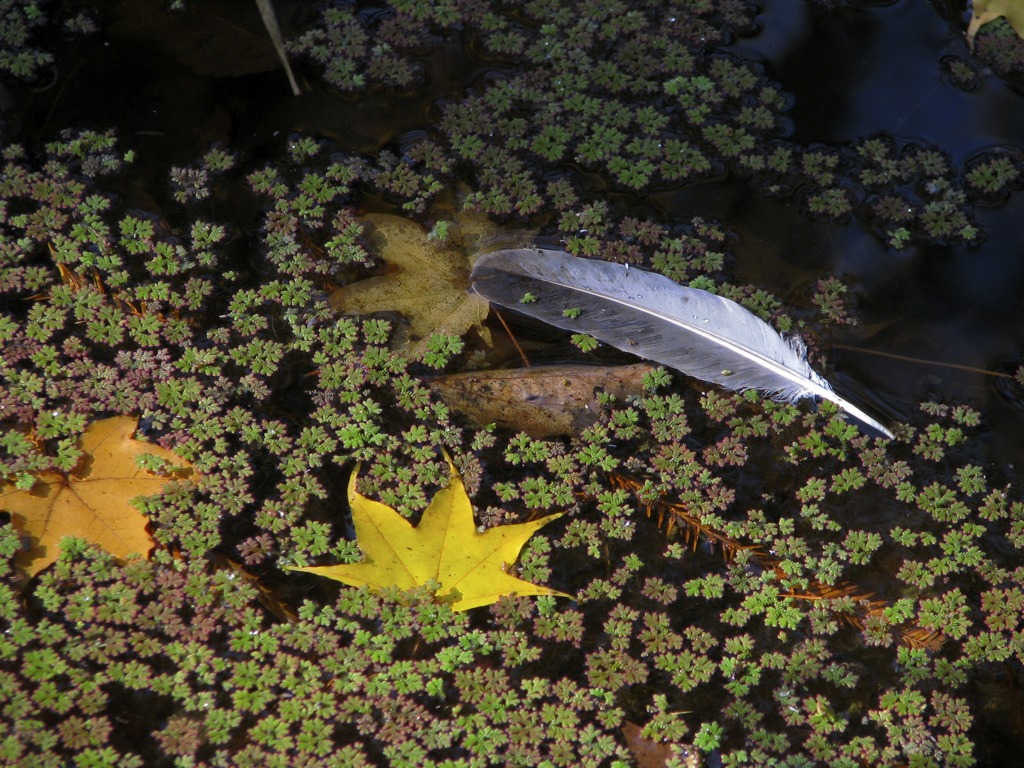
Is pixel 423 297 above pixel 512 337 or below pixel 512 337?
above

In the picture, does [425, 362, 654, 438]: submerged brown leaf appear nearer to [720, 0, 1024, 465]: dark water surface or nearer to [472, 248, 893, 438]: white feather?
[472, 248, 893, 438]: white feather

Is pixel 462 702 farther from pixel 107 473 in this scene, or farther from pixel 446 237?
pixel 446 237

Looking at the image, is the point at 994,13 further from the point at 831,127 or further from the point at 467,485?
the point at 467,485

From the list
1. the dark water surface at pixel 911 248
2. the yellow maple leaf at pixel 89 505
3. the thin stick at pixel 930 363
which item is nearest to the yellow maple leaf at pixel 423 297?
the yellow maple leaf at pixel 89 505

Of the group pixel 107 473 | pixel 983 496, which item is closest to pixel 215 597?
pixel 107 473

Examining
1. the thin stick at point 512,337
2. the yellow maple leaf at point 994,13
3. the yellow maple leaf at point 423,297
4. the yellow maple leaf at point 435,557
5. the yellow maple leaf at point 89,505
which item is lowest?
the yellow maple leaf at point 435,557

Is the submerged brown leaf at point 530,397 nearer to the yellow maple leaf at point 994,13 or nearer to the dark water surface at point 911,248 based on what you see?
the dark water surface at point 911,248

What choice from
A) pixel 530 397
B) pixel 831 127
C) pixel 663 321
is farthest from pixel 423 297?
pixel 831 127
